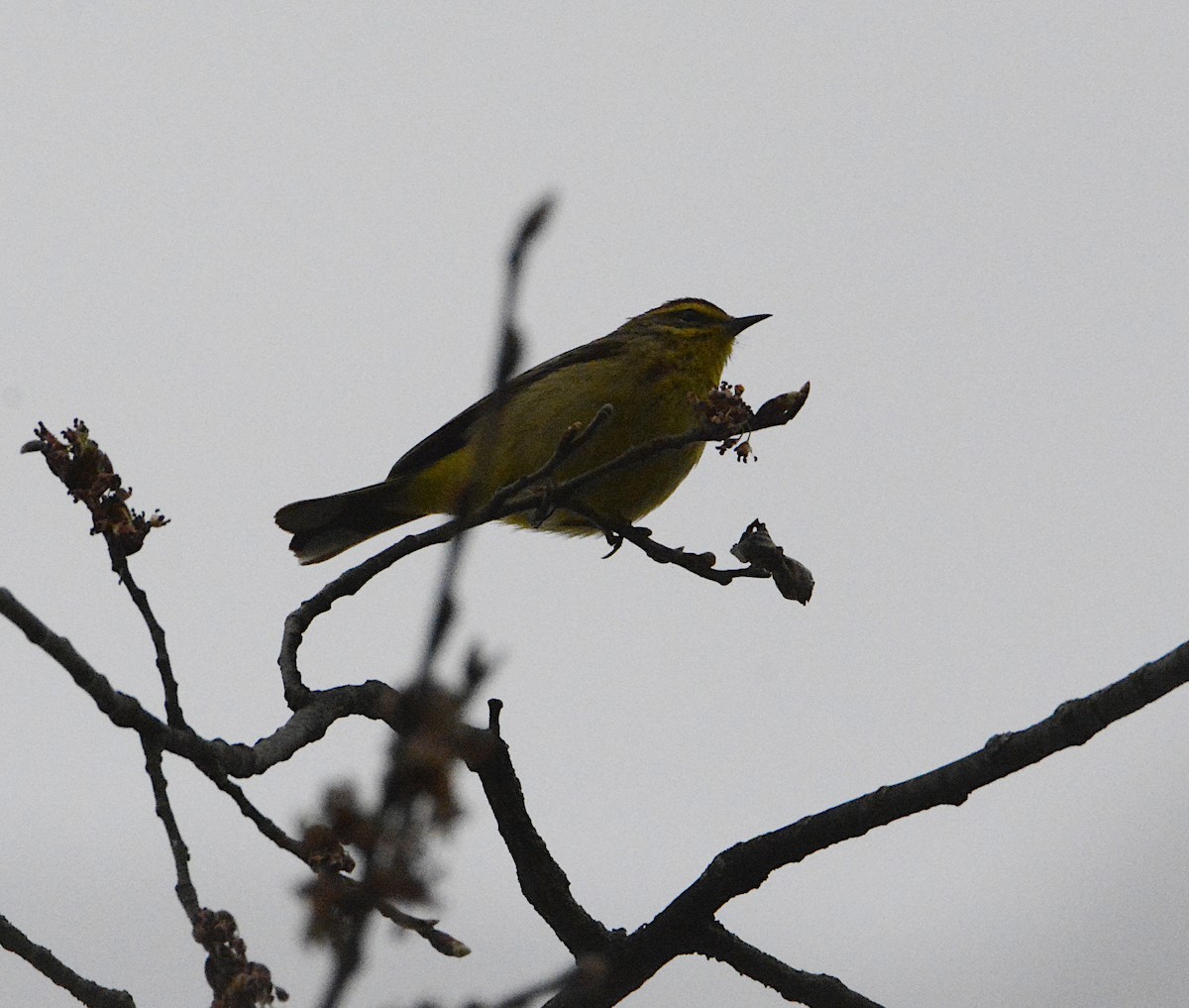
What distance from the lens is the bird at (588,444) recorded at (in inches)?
241

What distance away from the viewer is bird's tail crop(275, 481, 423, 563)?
687 cm

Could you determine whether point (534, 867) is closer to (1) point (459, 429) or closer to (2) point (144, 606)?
(2) point (144, 606)

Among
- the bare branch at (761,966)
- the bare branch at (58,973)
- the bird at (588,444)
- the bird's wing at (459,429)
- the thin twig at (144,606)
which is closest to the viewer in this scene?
the thin twig at (144,606)

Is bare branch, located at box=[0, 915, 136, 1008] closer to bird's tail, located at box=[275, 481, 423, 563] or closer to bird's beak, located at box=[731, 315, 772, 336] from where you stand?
bird's tail, located at box=[275, 481, 423, 563]

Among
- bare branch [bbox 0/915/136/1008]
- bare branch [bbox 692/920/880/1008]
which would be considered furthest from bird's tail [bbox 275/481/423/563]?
bare branch [bbox 0/915/136/1008]

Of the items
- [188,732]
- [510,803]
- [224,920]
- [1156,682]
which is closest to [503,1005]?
[224,920]

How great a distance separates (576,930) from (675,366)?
10.9 ft

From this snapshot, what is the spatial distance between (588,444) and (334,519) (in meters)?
1.75

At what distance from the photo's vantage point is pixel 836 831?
336 centimetres

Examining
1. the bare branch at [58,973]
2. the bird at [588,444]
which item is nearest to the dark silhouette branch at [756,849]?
the bare branch at [58,973]

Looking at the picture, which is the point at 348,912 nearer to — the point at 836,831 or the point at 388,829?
the point at 388,829

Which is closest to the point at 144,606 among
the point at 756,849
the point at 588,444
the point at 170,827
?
the point at 170,827

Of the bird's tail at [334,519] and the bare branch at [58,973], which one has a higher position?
the bird's tail at [334,519]

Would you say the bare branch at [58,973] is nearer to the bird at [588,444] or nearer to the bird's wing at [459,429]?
the bird at [588,444]
